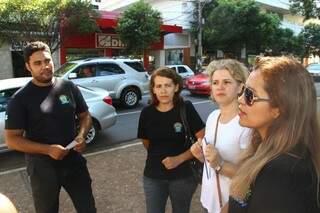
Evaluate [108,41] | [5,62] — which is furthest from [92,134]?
[108,41]

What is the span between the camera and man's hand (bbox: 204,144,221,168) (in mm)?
2520

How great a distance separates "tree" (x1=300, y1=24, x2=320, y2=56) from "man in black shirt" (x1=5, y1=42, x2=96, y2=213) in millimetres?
42623

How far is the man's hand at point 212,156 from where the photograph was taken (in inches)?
99.2

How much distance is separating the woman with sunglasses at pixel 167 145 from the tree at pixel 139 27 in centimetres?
2296

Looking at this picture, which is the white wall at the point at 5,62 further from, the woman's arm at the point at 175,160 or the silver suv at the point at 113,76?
the woman's arm at the point at 175,160

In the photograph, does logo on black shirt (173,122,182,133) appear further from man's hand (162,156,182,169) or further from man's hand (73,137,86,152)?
man's hand (73,137,86,152)

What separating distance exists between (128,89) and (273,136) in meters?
12.3

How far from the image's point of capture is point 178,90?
3.27 meters

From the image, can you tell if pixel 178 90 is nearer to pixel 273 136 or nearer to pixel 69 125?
pixel 69 125

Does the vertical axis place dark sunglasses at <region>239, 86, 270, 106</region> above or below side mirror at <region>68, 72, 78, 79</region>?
above

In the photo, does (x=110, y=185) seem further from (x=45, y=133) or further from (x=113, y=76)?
(x=113, y=76)

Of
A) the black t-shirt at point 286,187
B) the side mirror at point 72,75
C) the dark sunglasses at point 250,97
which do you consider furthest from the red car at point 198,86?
the black t-shirt at point 286,187

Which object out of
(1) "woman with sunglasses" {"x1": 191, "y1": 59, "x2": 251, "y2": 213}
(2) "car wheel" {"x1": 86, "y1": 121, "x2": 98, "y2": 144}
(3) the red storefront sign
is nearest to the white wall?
(3) the red storefront sign

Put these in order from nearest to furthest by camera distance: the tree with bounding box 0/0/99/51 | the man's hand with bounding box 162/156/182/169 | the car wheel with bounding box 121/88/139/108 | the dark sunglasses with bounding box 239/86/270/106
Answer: the dark sunglasses with bounding box 239/86/270/106, the man's hand with bounding box 162/156/182/169, the car wheel with bounding box 121/88/139/108, the tree with bounding box 0/0/99/51
